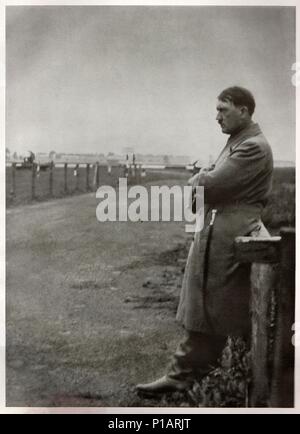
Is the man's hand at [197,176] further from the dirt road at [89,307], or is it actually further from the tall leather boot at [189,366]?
the tall leather boot at [189,366]

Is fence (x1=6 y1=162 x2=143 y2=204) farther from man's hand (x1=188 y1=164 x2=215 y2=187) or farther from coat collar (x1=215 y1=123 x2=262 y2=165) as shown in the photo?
coat collar (x1=215 y1=123 x2=262 y2=165)

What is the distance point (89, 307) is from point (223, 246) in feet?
2.33

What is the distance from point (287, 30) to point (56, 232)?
151 cm

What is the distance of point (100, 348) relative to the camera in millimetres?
2709

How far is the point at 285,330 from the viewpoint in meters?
2.67

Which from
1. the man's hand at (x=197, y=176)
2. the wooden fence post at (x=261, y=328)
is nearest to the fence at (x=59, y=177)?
the man's hand at (x=197, y=176)

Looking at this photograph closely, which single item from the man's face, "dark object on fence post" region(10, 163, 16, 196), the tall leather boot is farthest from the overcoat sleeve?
"dark object on fence post" region(10, 163, 16, 196)

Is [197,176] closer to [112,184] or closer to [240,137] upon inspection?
[240,137]

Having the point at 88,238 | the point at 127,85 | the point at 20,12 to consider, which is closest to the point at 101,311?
the point at 88,238

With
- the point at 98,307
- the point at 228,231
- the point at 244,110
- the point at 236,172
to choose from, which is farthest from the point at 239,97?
the point at 98,307

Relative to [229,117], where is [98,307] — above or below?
below

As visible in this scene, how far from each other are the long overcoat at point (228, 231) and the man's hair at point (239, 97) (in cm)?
10

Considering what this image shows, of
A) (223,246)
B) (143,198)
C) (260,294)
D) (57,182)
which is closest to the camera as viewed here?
(260,294)
